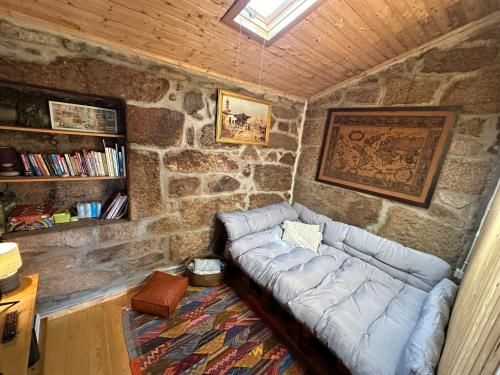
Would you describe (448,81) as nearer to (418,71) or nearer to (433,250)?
(418,71)

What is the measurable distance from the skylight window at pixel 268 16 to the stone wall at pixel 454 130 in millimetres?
1138

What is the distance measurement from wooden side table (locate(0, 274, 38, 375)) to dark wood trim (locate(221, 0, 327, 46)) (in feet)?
6.58

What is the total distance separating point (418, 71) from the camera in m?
1.73

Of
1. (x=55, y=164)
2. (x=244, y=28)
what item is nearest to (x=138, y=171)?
(x=55, y=164)

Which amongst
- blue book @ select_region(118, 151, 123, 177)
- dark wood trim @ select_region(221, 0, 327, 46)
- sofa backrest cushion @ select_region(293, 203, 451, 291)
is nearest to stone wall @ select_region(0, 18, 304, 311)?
blue book @ select_region(118, 151, 123, 177)

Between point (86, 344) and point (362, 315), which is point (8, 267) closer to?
point (86, 344)

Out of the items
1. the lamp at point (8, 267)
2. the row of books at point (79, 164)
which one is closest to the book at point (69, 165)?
the row of books at point (79, 164)

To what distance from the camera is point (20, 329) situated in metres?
→ 1.00

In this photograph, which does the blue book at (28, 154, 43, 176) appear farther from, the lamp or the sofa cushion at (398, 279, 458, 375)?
the sofa cushion at (398, 279, 458, 375)

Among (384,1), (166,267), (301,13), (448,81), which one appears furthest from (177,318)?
(448,81)

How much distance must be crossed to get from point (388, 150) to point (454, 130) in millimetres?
452

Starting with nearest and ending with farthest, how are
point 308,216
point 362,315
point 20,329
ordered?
1. point 20,329
2. point 362,315
3. point 308,216

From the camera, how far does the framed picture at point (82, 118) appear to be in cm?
143

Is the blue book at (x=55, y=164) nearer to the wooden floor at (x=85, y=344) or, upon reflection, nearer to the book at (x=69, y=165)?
the book at (x=69, y=165)
